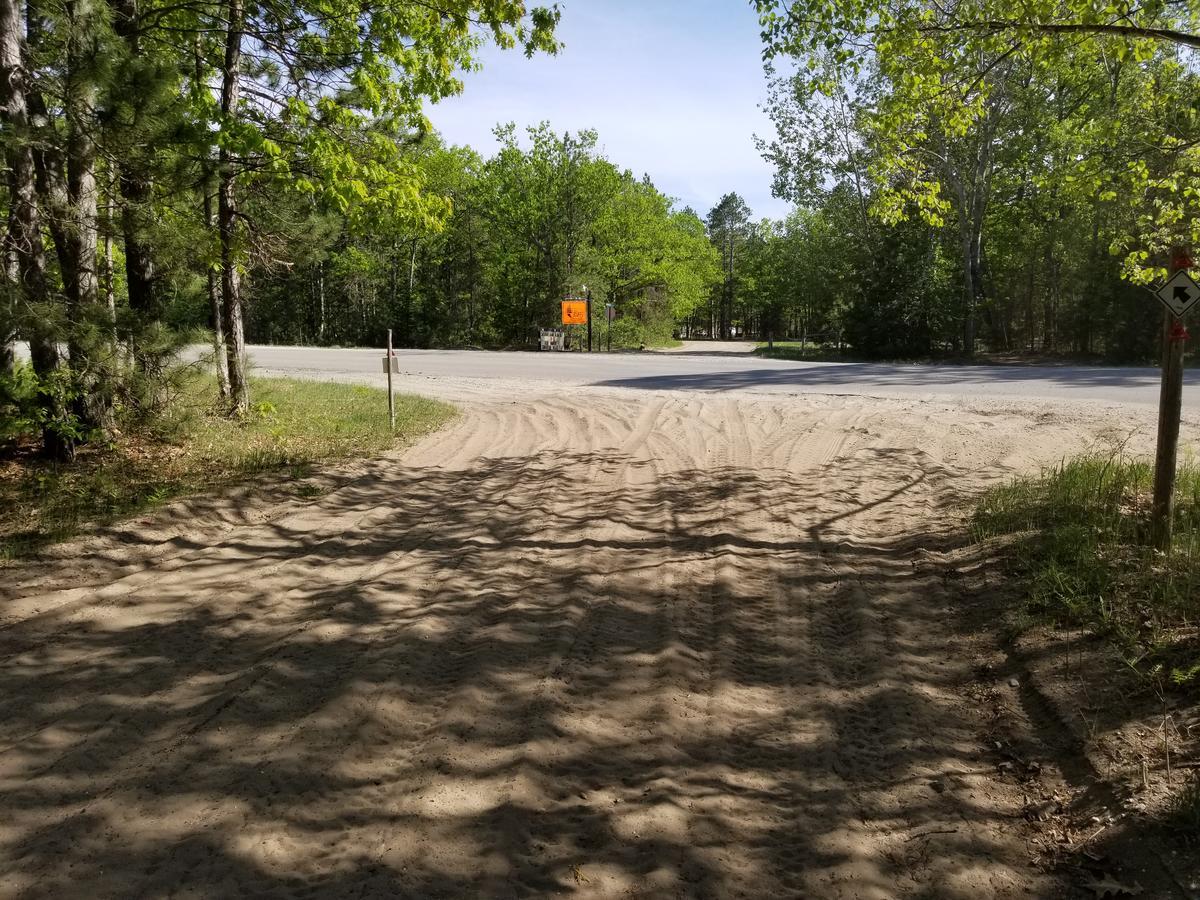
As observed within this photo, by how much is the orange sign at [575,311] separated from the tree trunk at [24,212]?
1269 inches

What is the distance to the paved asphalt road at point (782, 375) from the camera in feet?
48.8

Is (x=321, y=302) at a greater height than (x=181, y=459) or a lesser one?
greater

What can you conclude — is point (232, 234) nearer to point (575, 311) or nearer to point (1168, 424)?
point (1168, 424)

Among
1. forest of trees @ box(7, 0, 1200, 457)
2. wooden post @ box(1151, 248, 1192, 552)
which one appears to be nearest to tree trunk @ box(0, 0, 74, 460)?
forest of trees @ box(7, 0, 1200, 457)

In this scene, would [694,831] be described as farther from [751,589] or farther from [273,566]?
[273,566]

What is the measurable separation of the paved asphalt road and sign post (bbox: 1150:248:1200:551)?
329 inches

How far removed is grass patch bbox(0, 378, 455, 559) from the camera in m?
6.68

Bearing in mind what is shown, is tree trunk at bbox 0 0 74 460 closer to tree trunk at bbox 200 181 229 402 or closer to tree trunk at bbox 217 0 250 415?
tree trunk at bbox 200 181 229 402

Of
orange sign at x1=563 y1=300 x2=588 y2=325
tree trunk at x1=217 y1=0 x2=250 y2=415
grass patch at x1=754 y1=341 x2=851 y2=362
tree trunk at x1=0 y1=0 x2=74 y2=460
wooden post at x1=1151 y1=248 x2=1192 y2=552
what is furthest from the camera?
orange sign at x1=563 y1=300 x2=588 y2=325

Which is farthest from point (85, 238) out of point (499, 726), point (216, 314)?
point (499, 726)

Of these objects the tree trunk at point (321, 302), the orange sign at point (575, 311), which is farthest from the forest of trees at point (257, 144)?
the tree trunk at point (321, 302)

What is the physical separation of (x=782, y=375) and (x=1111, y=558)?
47.1 ft

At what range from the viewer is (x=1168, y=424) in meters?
5.38

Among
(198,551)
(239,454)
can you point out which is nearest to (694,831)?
(198,551)
